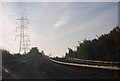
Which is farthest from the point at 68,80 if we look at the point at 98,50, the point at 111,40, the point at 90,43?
the point at 90,43

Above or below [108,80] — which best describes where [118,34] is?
above

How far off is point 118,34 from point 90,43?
77.2 ft

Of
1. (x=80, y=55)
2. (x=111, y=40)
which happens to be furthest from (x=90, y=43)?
(x=111, y=40)

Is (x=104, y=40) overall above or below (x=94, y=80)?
above

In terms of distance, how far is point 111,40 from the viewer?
61.2 metres

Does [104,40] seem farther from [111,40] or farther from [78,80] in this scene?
[78,80]

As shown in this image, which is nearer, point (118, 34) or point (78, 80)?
point (78, 80)

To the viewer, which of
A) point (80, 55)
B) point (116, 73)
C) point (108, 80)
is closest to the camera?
point (108, 80)

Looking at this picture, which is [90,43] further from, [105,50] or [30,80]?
[30,80]

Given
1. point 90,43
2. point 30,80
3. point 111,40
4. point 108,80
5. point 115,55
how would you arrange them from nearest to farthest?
point 108,80 → point 30,80 → point 115,55 → point 111,40 → point 90,43

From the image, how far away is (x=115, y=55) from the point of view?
57.4 meters

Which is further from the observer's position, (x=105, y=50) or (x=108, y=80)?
(x=105, y=50)

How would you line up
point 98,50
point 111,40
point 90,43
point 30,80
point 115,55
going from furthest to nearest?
1. point 90,43
2. point 98,50
3. point 111,40
4. point 115,55
5. point 30,80

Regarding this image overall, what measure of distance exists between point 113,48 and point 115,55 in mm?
2417
